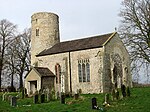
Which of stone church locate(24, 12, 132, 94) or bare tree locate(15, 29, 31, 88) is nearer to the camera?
stone church locate(24, 12, 132, 94)

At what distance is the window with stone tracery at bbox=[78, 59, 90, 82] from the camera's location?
1146 inches

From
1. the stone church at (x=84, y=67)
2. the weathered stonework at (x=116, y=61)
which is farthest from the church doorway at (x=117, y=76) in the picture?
the weathered stonework at (x=116, y=61)

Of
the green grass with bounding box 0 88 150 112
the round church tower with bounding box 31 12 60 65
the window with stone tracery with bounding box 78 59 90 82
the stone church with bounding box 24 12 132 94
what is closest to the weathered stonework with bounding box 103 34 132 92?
the stone church with bounding box 24 12 132 94

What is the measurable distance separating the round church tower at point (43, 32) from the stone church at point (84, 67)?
2.96 m

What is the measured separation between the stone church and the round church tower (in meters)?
2.96

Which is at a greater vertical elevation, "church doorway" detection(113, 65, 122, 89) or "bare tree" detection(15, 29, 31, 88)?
"bare tree" detection(15, 29, 31, 88)

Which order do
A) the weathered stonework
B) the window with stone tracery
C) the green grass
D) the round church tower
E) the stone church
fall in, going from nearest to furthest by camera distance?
the green grass → the stone church → the weathered stonework → the window with stone tracery → the round church tower

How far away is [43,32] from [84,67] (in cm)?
1178

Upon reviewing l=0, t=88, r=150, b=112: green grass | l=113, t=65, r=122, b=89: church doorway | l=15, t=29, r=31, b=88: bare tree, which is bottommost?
l=0, t=88, r=150, b=112: green grass

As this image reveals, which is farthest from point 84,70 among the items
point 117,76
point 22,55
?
point 22,55

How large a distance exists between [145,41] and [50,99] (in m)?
13.0

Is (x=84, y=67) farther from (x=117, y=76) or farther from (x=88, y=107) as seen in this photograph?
(x=88, y=107)

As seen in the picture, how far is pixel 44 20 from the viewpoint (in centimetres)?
3812

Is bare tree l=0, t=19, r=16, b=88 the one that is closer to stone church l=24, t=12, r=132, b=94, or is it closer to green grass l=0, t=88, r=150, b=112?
stone church l=24, t=12, r=132, b=94
